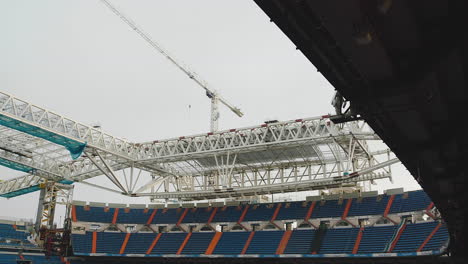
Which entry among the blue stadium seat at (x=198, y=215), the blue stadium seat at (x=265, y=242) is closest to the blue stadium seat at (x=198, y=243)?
the blue stadium seat at (x=198, y=215)

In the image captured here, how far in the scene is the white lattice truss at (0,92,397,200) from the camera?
34750 millimetres

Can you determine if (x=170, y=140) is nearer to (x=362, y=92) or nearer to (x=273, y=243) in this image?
(x=273, y=243)

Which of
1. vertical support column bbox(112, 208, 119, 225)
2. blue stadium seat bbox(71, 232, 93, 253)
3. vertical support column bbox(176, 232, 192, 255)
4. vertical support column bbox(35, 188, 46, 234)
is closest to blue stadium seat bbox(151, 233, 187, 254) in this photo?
vertical support column bbox(176, 232, 192, 255)

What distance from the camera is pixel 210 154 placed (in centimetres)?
4028

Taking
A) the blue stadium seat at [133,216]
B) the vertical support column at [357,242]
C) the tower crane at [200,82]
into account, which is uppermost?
the tower crane at [200,82]

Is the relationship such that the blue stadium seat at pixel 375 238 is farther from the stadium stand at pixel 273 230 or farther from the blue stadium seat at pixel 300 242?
the blue stadium seat at pixel 300 242

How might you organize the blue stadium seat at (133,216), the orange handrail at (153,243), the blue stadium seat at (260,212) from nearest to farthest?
the orange handrail at (153,243)
the blue stadium seat at (260,212)
the blue stadium seat at (133,216)

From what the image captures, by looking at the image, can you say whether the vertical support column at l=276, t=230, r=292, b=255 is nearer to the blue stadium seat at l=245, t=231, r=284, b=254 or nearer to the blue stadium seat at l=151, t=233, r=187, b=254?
the blue stadium seat at l=245, t=231, r=284, b=254

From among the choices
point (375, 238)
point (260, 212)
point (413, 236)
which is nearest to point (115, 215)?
point (260, 212)

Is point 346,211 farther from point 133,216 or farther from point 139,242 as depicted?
point 133,216

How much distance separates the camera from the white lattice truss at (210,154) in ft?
114

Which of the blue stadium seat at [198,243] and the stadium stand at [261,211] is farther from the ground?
the stadium stand at [261,211]

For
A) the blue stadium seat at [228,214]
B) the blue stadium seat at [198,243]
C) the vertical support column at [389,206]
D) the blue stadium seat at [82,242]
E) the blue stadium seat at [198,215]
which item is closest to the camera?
the vertical support column at [389,206]

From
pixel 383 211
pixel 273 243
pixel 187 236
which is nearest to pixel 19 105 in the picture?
pixel 187 236
